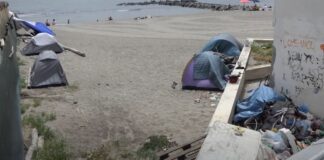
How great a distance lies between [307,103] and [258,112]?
129 cm

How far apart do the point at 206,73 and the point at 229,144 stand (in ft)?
30.0

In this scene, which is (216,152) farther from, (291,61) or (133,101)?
(133,101)

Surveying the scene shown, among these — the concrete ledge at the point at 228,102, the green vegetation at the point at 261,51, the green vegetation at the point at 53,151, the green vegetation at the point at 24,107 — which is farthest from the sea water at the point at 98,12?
the green vegetation at the point at 53,151

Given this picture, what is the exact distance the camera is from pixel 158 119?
12914 millimetres

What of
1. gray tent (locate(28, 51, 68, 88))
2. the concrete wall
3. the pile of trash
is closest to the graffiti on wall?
the concrete wall

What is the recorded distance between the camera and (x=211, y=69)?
16297 mm

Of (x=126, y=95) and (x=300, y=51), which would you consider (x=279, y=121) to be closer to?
(x=300, y=51)

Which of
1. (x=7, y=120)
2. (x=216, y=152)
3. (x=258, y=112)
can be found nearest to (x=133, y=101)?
(x=258, y=112)

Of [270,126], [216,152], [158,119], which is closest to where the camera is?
Answer: [216,152]

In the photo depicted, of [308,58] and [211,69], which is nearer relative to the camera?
[308,58]

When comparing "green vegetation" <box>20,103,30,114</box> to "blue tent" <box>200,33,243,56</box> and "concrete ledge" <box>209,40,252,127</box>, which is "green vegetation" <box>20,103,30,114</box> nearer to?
"concrete ledge" <box>209,40,252,127</box>

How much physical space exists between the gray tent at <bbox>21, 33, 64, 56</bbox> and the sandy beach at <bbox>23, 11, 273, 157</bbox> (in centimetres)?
83

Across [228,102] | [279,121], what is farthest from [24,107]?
[279,121]

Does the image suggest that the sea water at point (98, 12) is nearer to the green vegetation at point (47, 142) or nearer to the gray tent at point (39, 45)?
the gray tent at point (39, 45)
